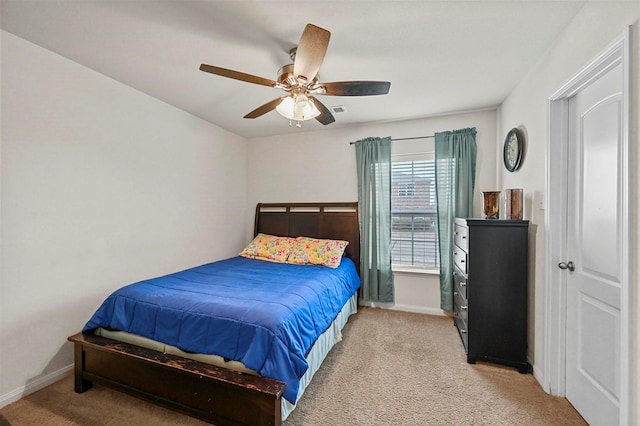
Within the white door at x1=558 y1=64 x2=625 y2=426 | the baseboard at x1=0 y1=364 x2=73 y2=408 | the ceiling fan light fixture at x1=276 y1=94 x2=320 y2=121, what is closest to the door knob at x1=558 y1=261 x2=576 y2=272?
the white door at x1=558 y1=64 x2=625 y2=426

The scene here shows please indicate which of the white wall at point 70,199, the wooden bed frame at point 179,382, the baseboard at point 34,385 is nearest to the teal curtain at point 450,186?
the wooden bed frame at point 179,382

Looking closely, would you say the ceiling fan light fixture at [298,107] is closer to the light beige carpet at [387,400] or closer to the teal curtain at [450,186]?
the teal curtain at [450,186]

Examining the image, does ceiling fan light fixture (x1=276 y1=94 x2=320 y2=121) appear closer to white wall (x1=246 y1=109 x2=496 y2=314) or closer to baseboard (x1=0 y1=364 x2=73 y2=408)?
white wall (x1=246 y1=109 x2=496 y2=314)

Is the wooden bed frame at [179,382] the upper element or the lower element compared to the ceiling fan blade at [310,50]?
lower

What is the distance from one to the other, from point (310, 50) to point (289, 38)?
43 centimetres

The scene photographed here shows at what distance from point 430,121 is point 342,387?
3.11 m

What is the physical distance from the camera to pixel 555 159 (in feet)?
6.12

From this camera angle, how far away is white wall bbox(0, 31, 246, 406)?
1838 millimetres

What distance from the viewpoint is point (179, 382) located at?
5.27 feet

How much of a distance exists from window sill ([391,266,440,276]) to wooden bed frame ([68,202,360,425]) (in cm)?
240

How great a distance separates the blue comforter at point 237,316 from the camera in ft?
5.08

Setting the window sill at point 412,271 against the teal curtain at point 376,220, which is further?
the teal curtain at point 376,220

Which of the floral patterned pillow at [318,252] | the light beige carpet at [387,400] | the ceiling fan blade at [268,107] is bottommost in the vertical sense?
the light beige carpet at [387,400]

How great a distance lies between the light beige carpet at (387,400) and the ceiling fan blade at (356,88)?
7.09ft
